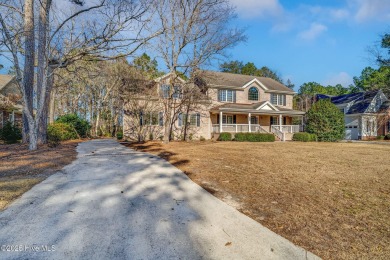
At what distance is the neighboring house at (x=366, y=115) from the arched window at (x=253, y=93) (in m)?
14.2

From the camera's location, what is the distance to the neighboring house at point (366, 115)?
29.5m

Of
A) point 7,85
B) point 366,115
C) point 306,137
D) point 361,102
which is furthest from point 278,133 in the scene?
point 7,85

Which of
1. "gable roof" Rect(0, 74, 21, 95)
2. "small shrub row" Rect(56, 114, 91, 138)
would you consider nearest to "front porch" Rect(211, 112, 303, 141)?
"small shrub row" Rect(56, 114, 91, 138)

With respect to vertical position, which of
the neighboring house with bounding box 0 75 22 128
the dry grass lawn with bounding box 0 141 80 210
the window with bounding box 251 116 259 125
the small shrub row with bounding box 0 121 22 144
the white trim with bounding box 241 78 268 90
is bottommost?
the dry grass lawn with bounding box 0 141 80 210

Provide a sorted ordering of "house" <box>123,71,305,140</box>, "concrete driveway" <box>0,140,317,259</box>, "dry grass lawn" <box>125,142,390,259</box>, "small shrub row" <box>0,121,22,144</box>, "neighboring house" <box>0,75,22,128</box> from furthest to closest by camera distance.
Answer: "house" <box>123,71,305,140</box> → "neighboring house" <box>0,75,22,128</box> → "small shrub row" <box>0,121,22,144</box> → "dry grass lawn" <box>125,142,390,259</box> → "concrete driveway" <box>0,140,317,259</box>

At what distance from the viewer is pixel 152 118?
20.9 meters

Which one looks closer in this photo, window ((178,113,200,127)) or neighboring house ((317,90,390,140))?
window ((178,113,200,127))

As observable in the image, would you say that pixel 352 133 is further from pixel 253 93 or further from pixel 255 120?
pixel 253 93

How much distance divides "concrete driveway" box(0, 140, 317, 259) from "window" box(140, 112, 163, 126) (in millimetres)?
15174

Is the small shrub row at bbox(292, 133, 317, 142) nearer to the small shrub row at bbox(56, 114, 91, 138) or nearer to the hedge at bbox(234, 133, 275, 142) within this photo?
the hedge at bbox(234, 133, 275, 142)

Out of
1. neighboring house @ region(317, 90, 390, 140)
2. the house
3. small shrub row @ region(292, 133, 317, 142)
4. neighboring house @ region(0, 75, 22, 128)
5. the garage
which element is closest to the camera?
neighboring house @ region(0, 75, 22, 128)

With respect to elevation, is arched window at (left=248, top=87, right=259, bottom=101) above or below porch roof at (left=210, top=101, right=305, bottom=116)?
above

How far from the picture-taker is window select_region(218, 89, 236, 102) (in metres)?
24.7

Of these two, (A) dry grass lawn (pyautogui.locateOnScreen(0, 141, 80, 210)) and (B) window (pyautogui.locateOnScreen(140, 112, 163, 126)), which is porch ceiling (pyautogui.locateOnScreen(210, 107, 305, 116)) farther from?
(A) dry grass lawn (pyautogui.locateOnScreen(0, 141, 80, 210))
